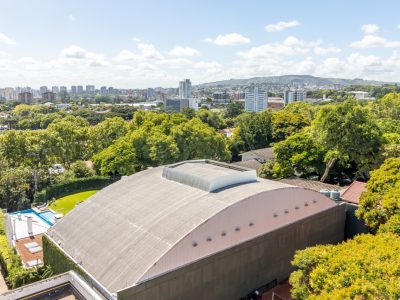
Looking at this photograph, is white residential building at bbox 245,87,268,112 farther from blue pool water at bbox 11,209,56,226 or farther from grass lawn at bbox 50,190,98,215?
blue pool water at bbox 11,209,56,226

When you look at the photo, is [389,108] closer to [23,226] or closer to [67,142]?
[67,142]

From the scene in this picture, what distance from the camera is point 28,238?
2178 cm

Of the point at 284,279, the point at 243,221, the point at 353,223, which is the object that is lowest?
the point at 284,279

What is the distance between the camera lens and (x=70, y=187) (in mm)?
33375

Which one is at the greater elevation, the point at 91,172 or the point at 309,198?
the point at 309,198

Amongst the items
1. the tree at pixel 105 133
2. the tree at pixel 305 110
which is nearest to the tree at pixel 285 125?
the tree at pixel 305 110

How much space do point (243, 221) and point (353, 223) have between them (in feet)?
30.5

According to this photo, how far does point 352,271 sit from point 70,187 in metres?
29.4

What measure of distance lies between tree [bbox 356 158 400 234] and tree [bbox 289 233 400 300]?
329 cm

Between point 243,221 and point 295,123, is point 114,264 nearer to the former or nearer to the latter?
point 243,221

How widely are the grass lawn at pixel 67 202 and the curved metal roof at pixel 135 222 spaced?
12.6 meters

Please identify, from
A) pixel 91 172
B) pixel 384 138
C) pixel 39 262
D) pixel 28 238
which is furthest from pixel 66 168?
pixel 384 138

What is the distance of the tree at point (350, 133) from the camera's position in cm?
2856

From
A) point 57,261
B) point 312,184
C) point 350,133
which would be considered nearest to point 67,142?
point 57,261
